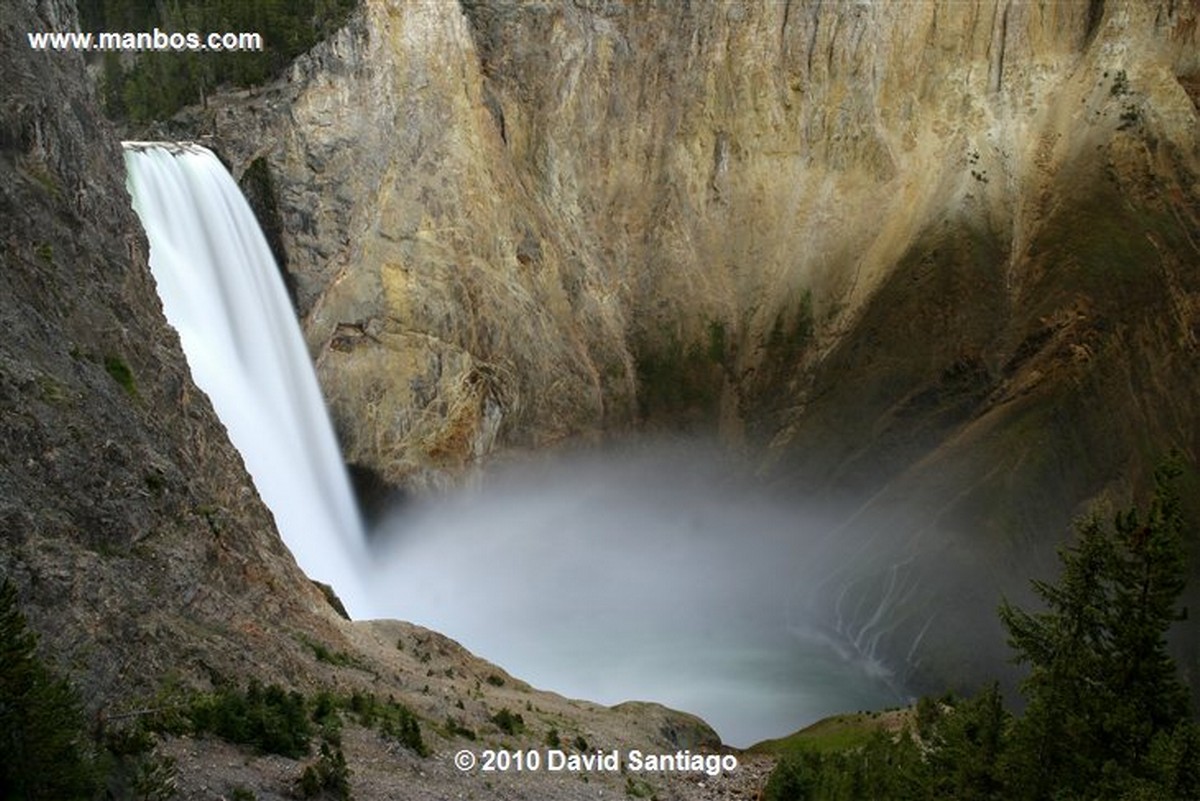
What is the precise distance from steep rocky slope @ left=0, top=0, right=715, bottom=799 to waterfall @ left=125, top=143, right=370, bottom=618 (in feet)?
30.1

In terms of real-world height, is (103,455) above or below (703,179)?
below

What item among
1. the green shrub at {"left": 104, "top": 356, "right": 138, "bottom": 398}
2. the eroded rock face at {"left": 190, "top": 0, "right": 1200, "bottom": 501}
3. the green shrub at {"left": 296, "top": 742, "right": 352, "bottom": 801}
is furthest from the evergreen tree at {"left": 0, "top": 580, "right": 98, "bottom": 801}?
the eroded rock face at {"left": 190, "top": 0, "right": 1200, "bottom": 501}

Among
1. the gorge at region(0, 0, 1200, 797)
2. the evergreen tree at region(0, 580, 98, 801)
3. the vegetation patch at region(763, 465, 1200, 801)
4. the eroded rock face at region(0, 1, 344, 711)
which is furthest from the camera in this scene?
the gorge at region(0, 0, 1200, 797)

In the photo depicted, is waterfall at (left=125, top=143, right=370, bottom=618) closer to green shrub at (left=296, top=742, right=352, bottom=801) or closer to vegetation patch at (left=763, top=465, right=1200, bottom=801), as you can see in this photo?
green shrub at (left=296, top=742, right=352, bottom=801)

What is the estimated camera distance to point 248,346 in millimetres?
35438

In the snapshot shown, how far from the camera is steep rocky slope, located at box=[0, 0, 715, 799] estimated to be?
13750mm

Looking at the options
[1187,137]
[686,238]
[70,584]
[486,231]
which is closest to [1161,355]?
[1187,137]

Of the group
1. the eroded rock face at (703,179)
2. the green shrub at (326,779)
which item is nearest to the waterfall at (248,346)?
the eroded rock face at (703,179)

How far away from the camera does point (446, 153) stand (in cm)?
4741

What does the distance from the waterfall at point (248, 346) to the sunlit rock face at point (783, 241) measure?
298 cm

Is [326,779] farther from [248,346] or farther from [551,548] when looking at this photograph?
[551,548]

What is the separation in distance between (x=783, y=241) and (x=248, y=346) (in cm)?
3032

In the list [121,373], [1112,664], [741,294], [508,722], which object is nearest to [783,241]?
[741,294]

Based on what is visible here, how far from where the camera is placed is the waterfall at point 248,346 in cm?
3203
